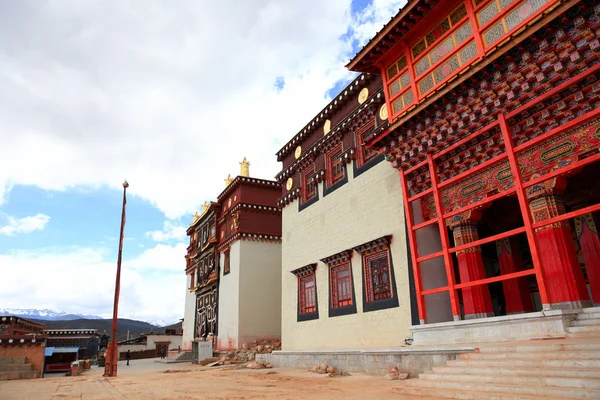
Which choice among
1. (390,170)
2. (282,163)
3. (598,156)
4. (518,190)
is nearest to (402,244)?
(390,170)

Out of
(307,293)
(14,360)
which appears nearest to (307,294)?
(307,293)

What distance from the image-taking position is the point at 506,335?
307 inches

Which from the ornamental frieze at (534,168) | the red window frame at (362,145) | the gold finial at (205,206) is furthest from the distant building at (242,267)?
the ornamental frieze at (534,168)

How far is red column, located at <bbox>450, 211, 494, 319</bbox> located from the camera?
382 inches

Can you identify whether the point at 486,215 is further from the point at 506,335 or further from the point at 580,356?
the point at 580,356

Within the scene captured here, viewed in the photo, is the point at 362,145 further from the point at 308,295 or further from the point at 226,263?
the point at 226,263

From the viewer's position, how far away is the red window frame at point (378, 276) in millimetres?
12270

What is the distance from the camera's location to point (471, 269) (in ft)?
32.7

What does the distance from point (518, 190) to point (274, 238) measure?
17388 mm

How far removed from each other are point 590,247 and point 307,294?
9877mm

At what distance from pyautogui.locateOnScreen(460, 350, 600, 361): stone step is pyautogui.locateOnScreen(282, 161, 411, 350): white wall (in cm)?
426

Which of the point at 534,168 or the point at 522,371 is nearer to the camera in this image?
the point at 522,371

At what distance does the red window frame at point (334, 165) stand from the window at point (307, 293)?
3.54 meters

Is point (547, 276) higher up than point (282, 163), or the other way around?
point (282, 163)
